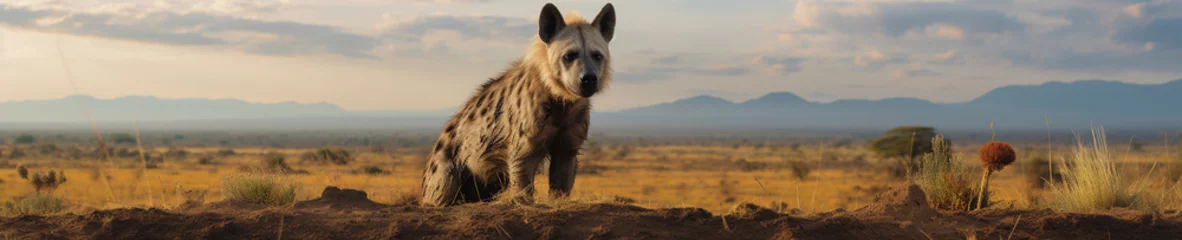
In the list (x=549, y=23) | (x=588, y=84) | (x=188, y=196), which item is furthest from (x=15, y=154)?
(x=588, y=84)

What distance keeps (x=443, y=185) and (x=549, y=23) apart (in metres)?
2.08

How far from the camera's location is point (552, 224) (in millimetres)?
6035

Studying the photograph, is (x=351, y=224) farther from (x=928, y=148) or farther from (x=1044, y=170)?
(x=1044, y=170)

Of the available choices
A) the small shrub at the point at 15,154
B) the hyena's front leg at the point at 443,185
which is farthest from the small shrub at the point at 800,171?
the small shrub at the point at 15,154

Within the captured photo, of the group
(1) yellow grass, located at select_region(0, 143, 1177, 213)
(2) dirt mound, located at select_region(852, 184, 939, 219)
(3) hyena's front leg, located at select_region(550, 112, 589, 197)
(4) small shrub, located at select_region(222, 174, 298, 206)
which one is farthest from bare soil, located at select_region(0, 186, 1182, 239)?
(1) yellow grass, located at select_region(0, 143, 1177, 213)

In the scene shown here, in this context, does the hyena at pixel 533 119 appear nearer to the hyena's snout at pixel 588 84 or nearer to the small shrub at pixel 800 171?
the hyena's snout at pixel 588 84

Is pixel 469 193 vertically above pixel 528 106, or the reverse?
pixel 528 106

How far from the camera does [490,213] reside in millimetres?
6375

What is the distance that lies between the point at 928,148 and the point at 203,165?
1373 inches

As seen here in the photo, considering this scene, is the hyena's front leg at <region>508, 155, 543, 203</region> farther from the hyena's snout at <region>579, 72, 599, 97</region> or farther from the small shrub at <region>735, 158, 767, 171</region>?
the small shrub at <region>735, 158, 767, 171</region>

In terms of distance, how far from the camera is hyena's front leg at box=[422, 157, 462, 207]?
848 centimetres

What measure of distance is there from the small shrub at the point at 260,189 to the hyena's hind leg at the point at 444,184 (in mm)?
1406

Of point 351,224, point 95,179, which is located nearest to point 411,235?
point 351,224

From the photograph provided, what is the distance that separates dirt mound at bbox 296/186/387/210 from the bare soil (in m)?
0.03
